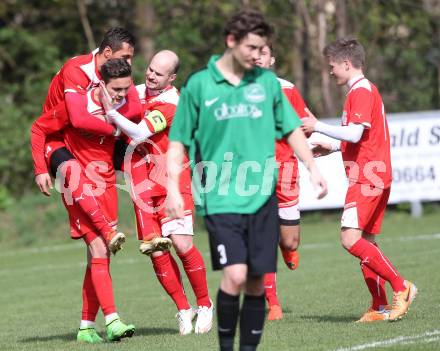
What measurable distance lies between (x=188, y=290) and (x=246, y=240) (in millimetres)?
6278

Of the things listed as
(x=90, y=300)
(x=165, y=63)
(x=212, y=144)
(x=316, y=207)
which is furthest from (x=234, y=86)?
(x=316, y=207)

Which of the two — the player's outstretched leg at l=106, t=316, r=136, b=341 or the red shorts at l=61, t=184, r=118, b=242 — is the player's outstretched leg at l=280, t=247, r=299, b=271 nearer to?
the red shorts at l=61, t=184, r=118, b=242

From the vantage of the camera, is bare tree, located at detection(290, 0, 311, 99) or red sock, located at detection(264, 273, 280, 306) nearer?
red sock, located at detection(264, 273, 280, 306)

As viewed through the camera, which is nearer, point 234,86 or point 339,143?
point 234,86

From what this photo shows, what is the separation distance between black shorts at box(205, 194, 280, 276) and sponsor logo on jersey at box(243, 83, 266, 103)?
61 cm

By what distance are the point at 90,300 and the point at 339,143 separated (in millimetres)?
2332

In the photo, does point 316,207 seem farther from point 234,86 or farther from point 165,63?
point 234,86

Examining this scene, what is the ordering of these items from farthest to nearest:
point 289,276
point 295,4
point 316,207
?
point 295,4 → point 316,207 → point 289,276

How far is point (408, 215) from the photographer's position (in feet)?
64.5

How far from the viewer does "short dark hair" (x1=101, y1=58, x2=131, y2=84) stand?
7.91 metres

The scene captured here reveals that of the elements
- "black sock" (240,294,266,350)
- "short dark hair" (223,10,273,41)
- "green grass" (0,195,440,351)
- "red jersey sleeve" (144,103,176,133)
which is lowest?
"green grass" (0,195,440,351)

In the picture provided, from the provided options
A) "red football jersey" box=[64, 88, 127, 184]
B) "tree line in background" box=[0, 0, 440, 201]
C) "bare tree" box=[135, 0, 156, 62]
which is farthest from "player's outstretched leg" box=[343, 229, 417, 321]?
"bare tree" box=[135, 0, 156, 62]

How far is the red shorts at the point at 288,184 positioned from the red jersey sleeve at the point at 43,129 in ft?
6.54

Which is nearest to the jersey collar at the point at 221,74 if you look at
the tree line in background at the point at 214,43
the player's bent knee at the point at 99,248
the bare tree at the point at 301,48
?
the player's bent knee at the point at 99,248
